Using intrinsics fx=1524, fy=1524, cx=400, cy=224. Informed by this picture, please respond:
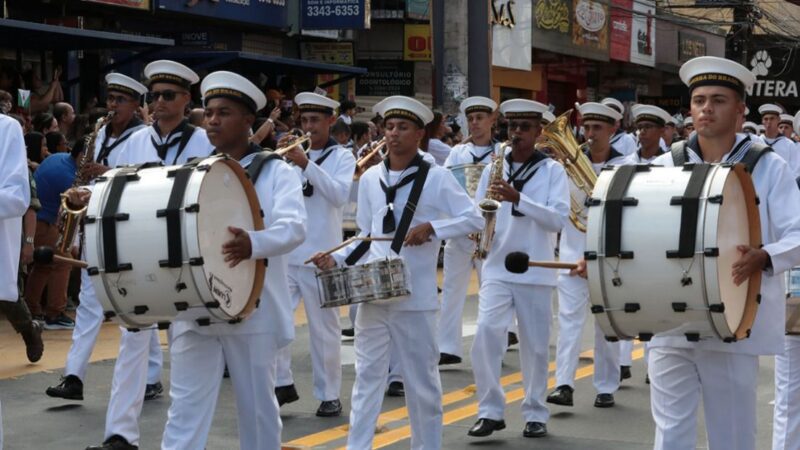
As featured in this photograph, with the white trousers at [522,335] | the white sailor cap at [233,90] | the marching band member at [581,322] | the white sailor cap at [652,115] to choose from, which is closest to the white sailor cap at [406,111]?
the white trousers at [522,335]

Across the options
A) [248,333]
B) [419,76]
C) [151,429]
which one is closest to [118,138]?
[151,429]

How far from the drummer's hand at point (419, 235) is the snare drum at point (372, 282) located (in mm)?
255

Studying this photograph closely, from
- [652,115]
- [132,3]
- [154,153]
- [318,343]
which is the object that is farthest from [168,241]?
[132,3]

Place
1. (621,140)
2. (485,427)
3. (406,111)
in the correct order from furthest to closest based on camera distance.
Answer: (621,140) < (485,427) < (406,111)

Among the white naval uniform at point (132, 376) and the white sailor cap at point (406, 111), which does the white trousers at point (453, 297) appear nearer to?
the white sailor cap at point (406, 111)

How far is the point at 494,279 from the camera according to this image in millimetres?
10297

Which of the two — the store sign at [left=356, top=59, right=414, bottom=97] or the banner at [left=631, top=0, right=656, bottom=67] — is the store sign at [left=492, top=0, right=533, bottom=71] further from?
the banner at [left=631, top=0, right=656, bottom=67]

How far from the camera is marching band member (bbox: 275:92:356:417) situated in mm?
10695

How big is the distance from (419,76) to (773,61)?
20.8 meters

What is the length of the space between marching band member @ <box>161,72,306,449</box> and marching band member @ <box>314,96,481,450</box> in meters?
1.34

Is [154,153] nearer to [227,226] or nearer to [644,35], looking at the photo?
[227,226]

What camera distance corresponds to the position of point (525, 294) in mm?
10219

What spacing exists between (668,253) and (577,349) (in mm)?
5151

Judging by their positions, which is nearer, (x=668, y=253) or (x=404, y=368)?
(x=668, y=253)
